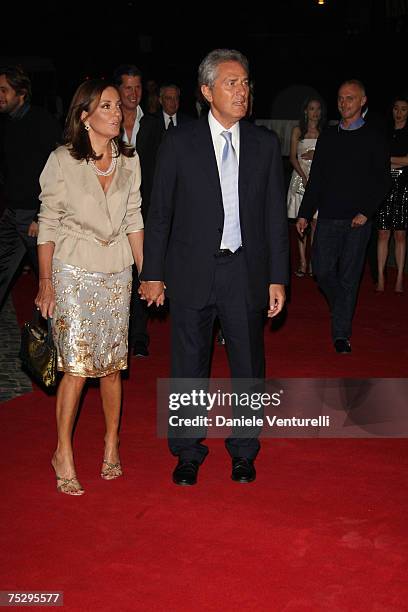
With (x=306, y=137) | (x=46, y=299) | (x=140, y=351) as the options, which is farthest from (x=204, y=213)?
(x=306, y=137)

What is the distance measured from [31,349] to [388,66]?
18952 millimetres

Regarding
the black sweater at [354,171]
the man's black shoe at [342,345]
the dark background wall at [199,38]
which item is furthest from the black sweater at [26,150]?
the dark background wall at [199,38]

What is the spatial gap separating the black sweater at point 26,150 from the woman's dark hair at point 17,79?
0.13 meters

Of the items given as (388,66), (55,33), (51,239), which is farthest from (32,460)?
(55,33)

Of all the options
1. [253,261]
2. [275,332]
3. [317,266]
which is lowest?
[275,332]

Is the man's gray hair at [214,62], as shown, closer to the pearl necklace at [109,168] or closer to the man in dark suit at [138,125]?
the pearl necklace at [109,168]

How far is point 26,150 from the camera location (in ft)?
21.9

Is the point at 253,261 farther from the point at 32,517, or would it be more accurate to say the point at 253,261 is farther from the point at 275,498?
the point at 32,517

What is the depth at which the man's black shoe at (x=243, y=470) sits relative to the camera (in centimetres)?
485

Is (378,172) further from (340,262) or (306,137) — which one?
(306,137)

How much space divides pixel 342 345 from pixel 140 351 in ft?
5.07

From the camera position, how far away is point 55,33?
31.2 meters

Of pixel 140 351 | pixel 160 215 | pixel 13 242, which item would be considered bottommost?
pixel 140 351

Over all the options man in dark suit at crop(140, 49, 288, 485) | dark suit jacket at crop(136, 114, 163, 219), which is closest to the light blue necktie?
man in dark suit at crop(140, 49, 288, 485)
